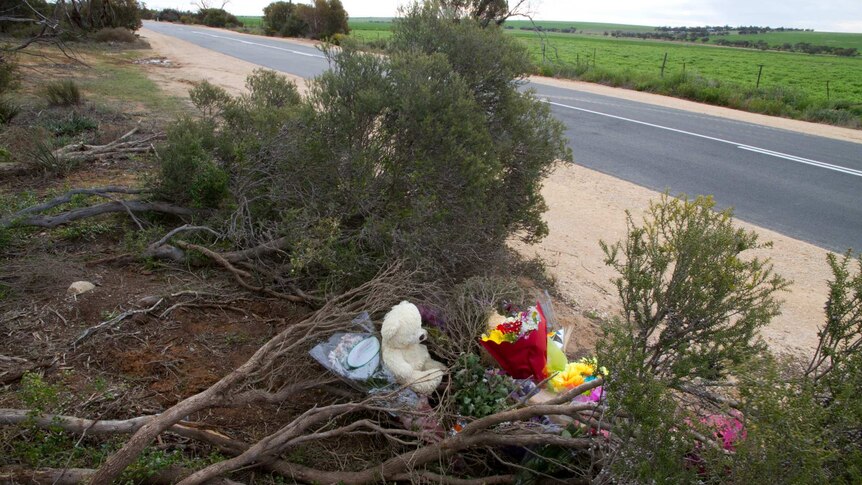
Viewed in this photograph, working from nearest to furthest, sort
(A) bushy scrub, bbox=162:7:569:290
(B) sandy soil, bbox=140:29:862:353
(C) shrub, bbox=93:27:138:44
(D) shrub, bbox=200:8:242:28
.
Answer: (A) bushy scrub, bbox=162:7:569:290, (B) sandy soil, bbox=140:29:862:353, (C) shrub, bbox=93:27:138:44, (D) shrub, bbox=200:8:242:28

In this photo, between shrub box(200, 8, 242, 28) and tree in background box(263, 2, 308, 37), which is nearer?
tree in background box(263, 2, 308, 37)

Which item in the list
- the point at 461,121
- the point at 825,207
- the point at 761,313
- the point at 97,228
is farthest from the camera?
the point at 825,207

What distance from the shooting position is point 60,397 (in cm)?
339

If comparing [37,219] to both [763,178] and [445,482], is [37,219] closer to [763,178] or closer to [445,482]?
[445,482]

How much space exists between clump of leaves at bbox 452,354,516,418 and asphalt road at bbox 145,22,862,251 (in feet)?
11.1

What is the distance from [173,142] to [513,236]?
3.43 meters

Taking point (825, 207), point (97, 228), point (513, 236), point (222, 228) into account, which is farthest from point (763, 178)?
point (97, 228)

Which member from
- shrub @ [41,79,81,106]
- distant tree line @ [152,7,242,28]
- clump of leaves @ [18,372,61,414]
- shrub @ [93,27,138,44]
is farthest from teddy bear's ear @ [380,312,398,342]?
distant tree line @ [152,7,242,28]

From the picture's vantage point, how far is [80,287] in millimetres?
4539

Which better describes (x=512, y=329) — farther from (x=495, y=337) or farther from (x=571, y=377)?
(x=571, y=377)

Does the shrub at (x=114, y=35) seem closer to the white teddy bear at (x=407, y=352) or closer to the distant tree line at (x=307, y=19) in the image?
→ the distant tree line at (x=307, y=19)

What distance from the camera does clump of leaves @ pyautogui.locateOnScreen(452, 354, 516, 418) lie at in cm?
325

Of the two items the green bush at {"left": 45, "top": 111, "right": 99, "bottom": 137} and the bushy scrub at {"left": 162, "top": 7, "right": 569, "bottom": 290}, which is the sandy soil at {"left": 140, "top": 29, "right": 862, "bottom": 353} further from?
the green bush at {"left": 45, "top": 111, "right": 99, "bottom": 137}

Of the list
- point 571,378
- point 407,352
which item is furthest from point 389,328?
point 571,378
